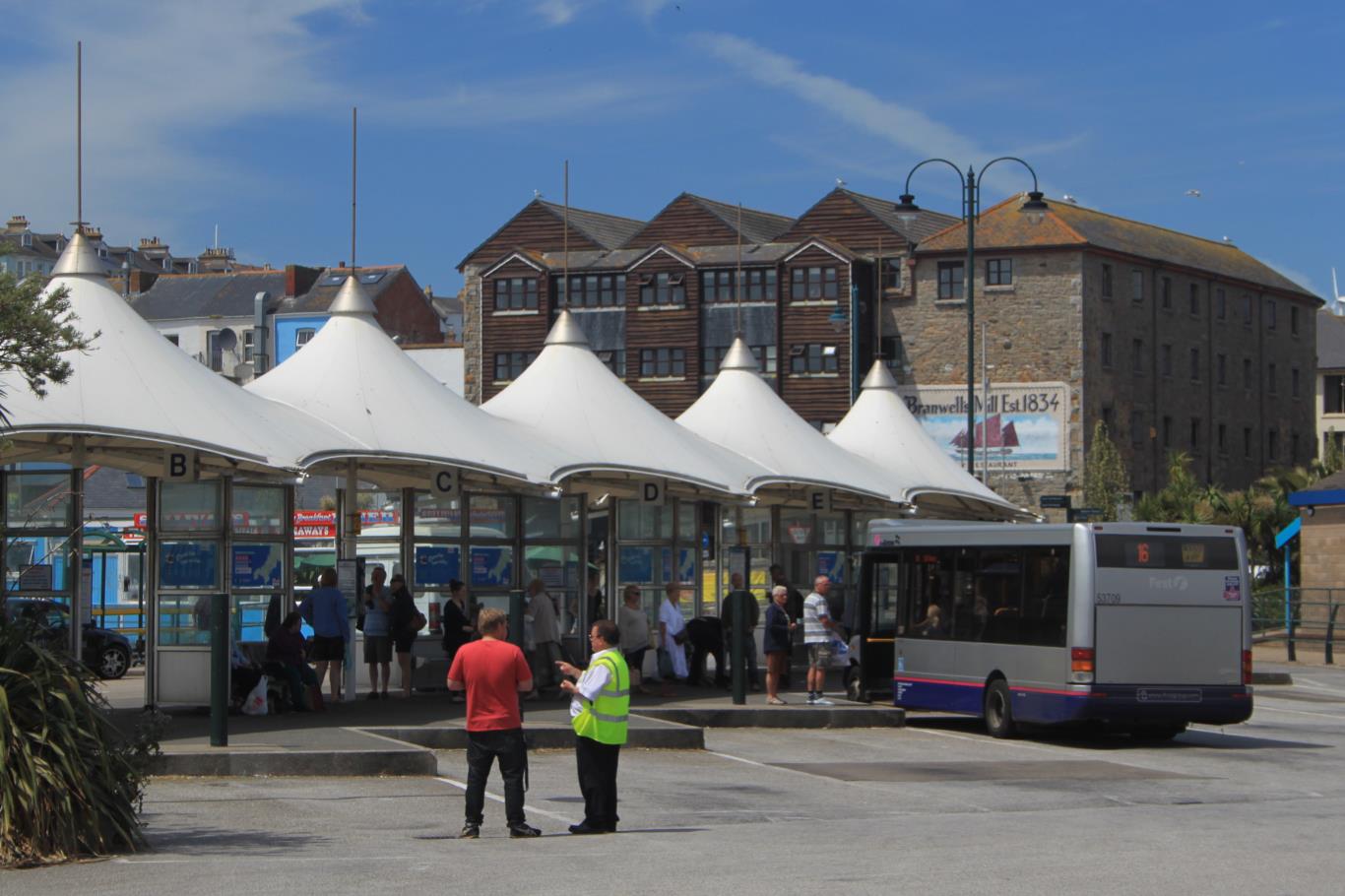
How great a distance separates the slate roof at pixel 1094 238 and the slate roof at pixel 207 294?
41.8 meters

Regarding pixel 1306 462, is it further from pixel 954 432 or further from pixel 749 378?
pixel 749 378

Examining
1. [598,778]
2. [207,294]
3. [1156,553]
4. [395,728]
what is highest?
[207,294]

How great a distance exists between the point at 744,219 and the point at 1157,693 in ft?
257

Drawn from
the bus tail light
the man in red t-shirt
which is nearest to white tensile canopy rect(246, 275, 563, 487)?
the bus tail light

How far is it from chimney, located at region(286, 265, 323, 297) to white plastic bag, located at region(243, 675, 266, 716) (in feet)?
304

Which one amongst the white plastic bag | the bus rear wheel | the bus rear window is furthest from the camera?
the bus rear wheel

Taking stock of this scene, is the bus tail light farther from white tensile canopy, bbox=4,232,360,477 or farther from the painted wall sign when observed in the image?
the painted wall sign

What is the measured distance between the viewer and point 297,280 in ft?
371

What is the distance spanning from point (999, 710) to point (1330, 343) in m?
107

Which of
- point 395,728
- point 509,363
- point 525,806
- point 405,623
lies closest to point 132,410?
point 395,728

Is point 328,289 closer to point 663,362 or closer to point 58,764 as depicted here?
point 663,362

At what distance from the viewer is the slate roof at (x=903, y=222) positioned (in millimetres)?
94062

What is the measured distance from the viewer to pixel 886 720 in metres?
24.2

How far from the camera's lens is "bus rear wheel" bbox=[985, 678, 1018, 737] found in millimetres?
22906
